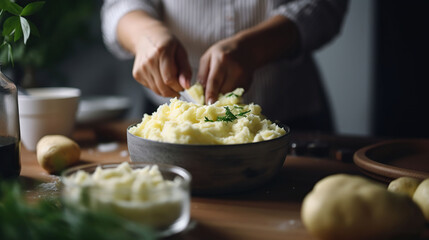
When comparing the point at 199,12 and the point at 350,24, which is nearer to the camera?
the point at 199,12

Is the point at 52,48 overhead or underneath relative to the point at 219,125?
underneath

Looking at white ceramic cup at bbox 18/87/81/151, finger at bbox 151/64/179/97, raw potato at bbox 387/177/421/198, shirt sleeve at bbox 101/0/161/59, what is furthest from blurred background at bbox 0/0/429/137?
raw potato at bbox 387/177/421/198

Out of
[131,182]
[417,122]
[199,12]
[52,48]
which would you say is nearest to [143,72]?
[199,12]

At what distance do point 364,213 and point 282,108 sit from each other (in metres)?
1.36

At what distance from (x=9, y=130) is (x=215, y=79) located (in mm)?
590

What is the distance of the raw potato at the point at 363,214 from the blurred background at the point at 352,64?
1727mm

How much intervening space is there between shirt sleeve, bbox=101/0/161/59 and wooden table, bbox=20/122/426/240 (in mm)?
542

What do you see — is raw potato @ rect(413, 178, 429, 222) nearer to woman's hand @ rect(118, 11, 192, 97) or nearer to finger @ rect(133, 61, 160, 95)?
woman's hand @ rect(118, 11, 192, 97)

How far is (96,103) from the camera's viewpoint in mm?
2158

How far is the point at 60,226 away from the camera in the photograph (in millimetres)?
630

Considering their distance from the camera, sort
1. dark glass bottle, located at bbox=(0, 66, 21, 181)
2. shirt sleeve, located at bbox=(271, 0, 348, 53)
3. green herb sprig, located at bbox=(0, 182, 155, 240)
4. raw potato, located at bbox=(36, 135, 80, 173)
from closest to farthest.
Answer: green herb sprig, located at bbox=(0, 182, 155, 240) → dark glass bottle, located at bbox=(0, 66, 21, 181) → raw potato, located at bbox=(36, 135, 80, 173) → shirt sleeve, located at bbox=(271, 0, 348, 53)

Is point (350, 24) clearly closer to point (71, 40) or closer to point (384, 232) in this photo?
point (71, 40)

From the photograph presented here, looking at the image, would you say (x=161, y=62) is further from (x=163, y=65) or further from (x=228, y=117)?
(x=228, y=117)

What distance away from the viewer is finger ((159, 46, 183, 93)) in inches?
52.6
